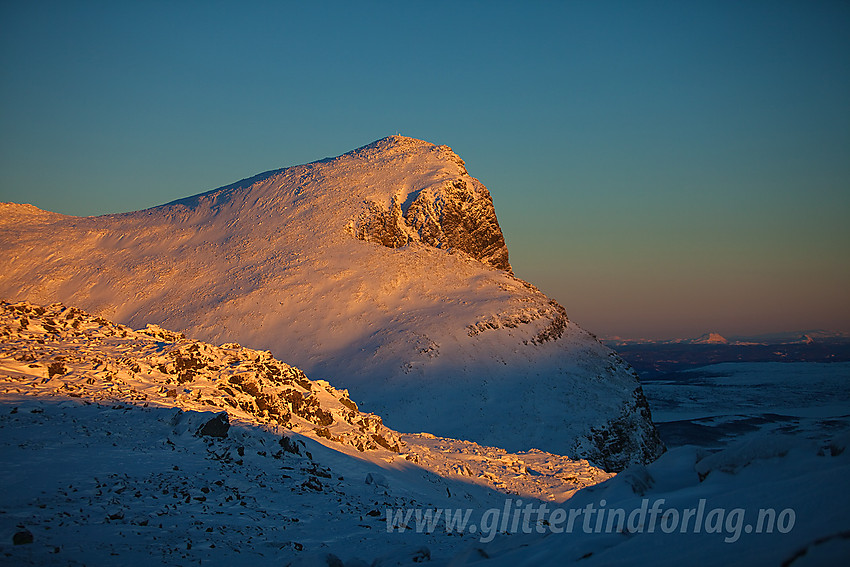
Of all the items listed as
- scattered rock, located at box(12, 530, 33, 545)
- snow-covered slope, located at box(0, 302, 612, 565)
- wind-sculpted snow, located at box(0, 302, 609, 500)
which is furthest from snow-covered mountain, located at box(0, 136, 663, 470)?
scattered rock, located at box(12, 530, 33, 545)

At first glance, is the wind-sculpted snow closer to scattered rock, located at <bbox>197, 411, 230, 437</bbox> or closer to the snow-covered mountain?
scattered rock, located at <bbox>197, 411, 230, 437</bbox>

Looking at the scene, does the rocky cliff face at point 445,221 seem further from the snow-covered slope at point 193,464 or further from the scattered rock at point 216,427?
the scattered rock at point 216,427

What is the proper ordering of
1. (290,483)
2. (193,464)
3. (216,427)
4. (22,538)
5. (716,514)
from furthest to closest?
(216,427)
(290,483)
(193,464)
(22,538)
(716,514)

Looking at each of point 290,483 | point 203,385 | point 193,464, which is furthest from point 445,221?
point 193,464

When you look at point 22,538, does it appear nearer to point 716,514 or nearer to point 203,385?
point 716,514

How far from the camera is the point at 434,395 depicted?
43.7 m

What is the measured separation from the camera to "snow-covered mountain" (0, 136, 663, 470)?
44.4 metres

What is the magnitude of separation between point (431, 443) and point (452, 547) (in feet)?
52.8

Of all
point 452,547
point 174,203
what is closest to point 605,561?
point 452,547

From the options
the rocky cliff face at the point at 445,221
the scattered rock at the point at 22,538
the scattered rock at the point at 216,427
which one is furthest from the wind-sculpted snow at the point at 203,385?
the rocky cliff face at the point at 445,221

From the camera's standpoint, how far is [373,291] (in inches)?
2283

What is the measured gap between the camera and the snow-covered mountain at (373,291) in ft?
146

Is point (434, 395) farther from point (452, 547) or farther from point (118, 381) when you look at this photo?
point (452, 547)

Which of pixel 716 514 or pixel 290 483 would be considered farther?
pixel 290 483
